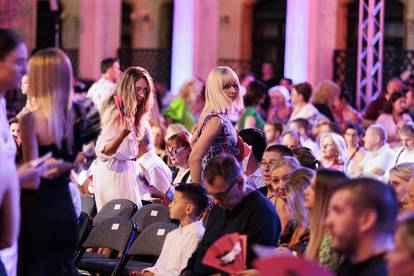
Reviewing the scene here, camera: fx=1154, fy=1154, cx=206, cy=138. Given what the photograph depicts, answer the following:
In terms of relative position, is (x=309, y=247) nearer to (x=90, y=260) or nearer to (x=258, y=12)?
(x=90, y=260)

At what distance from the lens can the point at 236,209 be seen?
6.86 meters

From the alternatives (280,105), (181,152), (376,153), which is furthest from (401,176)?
(280,105)

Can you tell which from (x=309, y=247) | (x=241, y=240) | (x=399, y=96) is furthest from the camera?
(x=399, y=96)

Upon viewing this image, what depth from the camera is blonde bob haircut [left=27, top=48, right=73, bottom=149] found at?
19.0 ft

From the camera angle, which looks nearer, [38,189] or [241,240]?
[38,189]

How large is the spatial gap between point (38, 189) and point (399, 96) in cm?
972

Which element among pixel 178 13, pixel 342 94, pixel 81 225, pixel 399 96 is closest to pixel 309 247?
pixel 81 225

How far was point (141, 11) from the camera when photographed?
27297 mm

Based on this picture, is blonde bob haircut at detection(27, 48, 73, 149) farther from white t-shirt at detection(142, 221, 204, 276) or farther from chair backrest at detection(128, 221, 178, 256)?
chair backrest at detection(128, 221, 178, 256)

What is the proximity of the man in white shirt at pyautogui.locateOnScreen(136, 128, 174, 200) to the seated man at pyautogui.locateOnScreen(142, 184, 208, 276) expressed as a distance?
8.96ft

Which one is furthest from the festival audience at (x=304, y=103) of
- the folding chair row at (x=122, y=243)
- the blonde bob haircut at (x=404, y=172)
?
the blonde bob haircut at (x=404, y=172)

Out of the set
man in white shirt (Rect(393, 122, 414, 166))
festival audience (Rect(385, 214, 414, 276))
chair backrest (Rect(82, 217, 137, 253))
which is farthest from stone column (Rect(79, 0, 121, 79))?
festival audience (Rect(385, 214, 414, 276))

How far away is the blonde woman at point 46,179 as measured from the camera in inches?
227

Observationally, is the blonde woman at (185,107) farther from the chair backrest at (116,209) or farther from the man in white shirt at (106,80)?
the chair backrest at (116,209)
